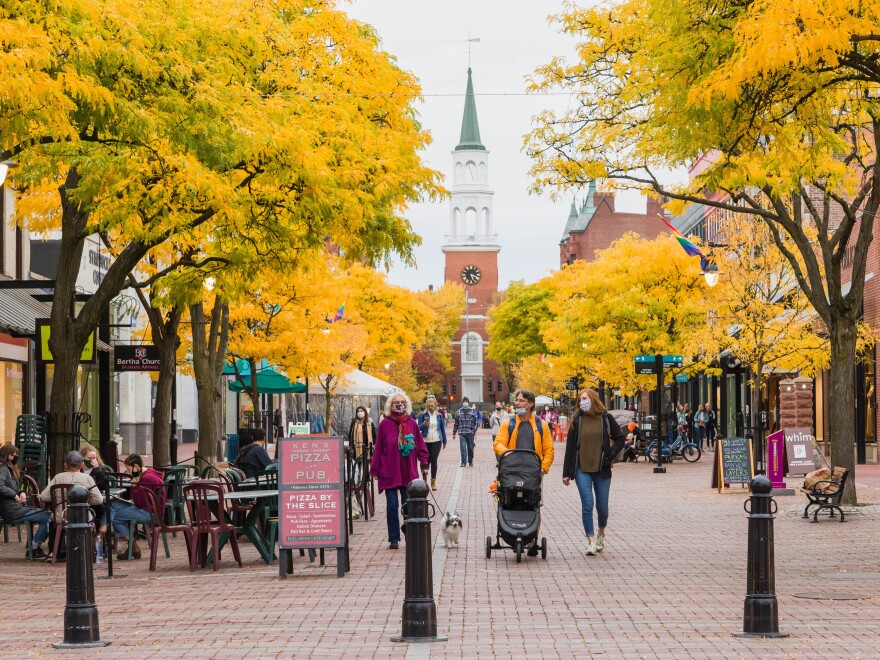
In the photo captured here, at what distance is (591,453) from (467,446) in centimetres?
2247

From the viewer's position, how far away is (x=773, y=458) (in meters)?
23.7

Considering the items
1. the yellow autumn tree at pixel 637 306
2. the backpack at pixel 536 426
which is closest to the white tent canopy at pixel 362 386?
the yellow autumn tree at pixel 637 306

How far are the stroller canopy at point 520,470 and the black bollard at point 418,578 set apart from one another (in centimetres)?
480

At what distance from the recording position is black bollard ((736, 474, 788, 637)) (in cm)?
920

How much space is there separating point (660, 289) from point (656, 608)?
35.1 metres

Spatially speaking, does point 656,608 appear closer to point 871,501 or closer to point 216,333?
point 871,501

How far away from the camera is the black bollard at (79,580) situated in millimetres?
9188

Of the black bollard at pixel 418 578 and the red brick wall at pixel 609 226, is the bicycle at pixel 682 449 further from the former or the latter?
the red brick wall at pixel 609 226

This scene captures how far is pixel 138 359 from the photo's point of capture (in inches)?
973

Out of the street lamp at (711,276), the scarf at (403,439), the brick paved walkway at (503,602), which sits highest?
the street lamp at (711,276)

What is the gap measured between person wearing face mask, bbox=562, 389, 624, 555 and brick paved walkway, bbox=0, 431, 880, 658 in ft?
1.75

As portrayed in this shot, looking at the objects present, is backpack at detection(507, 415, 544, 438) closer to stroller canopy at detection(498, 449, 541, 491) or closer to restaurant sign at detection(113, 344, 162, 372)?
stroller canopy at detection(498, 449, 541, 491)

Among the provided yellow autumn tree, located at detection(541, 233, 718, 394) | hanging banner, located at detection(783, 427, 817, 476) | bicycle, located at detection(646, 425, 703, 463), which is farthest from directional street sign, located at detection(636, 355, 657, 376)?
hanging banner, located at detection(783, 427, 817, 476)

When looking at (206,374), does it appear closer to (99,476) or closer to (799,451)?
(99,476)
